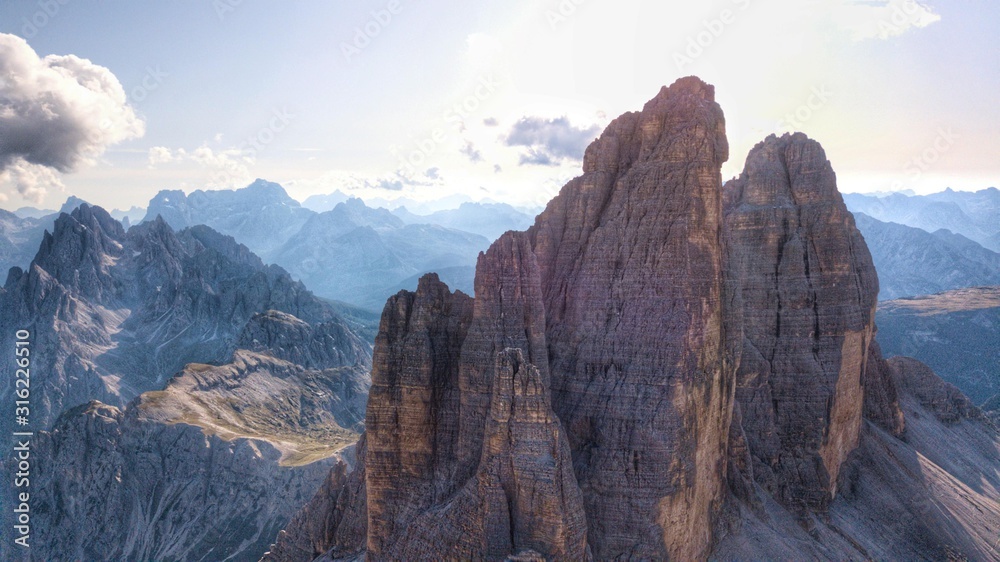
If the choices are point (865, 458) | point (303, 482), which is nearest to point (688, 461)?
point (865, 458)

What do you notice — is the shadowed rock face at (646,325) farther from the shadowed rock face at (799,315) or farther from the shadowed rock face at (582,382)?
the shadowed rock face at (799,315)

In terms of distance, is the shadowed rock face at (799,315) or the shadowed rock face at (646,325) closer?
the shadowed rock face at (646,325)

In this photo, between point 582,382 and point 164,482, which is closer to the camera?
point 582,382

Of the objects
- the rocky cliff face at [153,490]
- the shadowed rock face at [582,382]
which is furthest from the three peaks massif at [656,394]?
the rocky cliff face at [153,490]

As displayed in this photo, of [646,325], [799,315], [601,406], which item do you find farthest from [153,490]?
[799,315]

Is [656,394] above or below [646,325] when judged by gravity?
below

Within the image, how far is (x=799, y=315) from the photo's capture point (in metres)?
52.6

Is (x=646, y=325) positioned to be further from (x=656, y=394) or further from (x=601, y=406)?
(x=601, y=406)

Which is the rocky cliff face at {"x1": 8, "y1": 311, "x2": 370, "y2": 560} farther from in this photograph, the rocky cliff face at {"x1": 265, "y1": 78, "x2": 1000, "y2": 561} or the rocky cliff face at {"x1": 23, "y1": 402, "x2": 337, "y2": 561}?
the rocky cliff face at {"x1": 265, "y1": 78, "x2": 1000, "y2": 561}

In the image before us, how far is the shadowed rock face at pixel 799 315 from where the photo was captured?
4875 cm

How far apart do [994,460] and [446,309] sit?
83868 millimetres

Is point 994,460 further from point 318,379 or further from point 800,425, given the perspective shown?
point 318,379

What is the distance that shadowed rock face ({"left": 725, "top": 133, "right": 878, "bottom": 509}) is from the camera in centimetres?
4875

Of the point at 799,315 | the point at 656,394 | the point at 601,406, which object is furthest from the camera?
the point at 799,315
